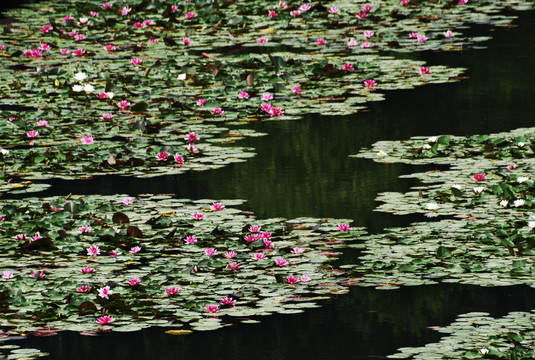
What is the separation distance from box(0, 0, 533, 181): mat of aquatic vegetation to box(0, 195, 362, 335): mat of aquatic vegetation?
1202 millimetres

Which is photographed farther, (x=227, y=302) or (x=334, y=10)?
(x=334, y=10)

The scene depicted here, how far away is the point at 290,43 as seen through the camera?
1353 cm

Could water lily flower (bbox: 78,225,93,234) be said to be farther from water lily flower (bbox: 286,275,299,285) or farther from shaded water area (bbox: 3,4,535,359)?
water lily flower (bbox: 286,275,299,285)

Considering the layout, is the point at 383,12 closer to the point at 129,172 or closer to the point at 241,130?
the point at 241,130

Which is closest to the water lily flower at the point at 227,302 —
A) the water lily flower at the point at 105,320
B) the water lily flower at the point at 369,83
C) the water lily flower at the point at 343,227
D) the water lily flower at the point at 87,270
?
the water lily flower at the point at 105,320

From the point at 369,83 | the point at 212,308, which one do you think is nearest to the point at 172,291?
the point at 212,308

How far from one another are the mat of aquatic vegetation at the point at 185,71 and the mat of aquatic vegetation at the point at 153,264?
1202mm

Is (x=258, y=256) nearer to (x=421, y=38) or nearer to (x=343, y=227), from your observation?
(x=343, y=227)

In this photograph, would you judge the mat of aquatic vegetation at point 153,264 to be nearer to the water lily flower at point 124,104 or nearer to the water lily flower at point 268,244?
the water lily flower at point 268,244

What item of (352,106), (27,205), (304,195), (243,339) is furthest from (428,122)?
(243,339)

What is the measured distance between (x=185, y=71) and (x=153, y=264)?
5441 millimetres

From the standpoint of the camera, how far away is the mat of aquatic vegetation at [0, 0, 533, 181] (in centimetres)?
948

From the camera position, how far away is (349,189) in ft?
27.1

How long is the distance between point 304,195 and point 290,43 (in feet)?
18.5
